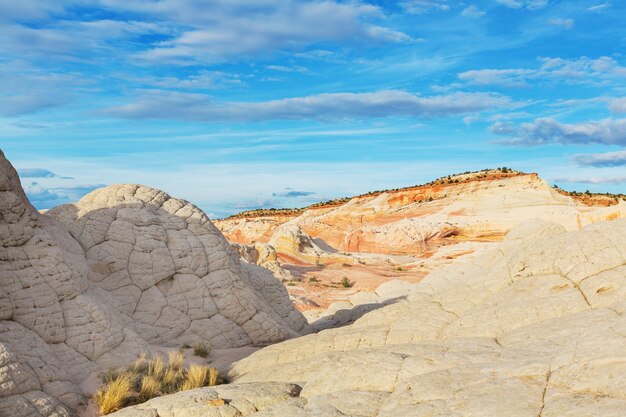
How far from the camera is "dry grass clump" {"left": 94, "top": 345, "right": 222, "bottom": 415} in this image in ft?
42.1

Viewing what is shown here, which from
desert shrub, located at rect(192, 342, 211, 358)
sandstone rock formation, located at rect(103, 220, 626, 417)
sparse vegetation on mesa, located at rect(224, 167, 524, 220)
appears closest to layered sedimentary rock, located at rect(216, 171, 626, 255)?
sparse vegetation on mesa, located at rect(224, 167, 524, 220)

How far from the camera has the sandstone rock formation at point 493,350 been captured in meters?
8.14

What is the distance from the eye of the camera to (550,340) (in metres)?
11.3

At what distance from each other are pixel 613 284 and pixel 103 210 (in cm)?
1458

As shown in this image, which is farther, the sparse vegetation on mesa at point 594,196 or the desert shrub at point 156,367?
the sparse vegetation on mesa at point 594,196

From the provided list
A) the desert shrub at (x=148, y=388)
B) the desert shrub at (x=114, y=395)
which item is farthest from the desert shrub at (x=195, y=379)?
the desert shrub at (x=114, y=395)

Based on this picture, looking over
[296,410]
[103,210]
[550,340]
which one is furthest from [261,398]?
[103,210]

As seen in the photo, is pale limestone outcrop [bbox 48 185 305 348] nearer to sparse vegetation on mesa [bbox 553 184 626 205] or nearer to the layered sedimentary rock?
the layered sedimentary rock

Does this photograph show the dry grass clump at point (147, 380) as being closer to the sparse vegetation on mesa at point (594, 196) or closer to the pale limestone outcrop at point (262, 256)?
the pale limestone outcrop at point (262, 256)

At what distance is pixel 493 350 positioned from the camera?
11.1 m

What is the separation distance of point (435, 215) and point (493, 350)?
52744 mm

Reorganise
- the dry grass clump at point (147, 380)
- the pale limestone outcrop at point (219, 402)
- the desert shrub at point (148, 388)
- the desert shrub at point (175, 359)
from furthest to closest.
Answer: the desert shrub at point (175, 359), the desert shrub at point (148, 388), the dry grass clump at point (147, 380), the pale limestone outcrop at point (219, 402)

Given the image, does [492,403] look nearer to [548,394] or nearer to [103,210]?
[548,394]

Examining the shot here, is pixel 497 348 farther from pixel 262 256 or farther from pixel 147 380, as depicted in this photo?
pixel 262 256
